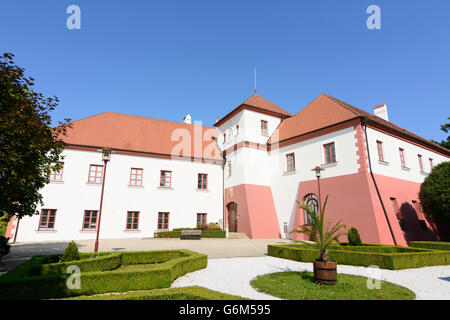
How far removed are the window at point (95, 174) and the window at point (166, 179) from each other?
17.1 feet

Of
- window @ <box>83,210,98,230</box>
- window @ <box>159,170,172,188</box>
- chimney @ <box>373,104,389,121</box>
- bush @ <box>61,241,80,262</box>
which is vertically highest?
chimney @ <box>373,104,389,121</box>

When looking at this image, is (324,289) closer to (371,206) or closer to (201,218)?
(371,206)

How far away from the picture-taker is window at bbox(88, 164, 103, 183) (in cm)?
2103

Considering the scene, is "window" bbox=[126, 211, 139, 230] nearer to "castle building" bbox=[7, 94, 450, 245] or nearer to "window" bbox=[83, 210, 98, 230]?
"castle building" bbox=[7, 94, 450, 245]

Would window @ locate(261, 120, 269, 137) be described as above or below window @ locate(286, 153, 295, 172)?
above

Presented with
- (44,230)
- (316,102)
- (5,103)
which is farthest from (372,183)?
(44,230)

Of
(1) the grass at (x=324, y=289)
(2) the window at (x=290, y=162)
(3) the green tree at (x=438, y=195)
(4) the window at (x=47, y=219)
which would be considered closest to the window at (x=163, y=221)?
(4) the window at (x=47, y=219)

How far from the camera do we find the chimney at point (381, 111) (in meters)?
24.7

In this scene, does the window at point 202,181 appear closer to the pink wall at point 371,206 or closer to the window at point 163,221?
the window at point 163,221

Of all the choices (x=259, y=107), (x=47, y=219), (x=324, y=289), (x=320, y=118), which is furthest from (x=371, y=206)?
(x=47, y=219)

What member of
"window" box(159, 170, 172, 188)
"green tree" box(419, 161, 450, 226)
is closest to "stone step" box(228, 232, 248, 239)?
"window" box(159, 170, 172, 188)

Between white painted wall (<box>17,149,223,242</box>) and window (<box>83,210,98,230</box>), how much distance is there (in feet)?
1.11
